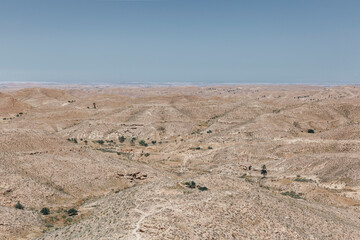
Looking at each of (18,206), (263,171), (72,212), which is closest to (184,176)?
(263,171)

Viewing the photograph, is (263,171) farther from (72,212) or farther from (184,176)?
(72,212)

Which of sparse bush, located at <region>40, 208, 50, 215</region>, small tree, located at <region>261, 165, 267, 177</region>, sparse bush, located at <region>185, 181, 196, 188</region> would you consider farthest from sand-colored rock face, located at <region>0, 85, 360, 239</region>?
small tree, located at <region>261, 165, 267, 177</region>

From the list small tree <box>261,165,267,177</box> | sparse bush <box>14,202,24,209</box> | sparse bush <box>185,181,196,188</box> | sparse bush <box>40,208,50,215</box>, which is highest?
sparse bush <box>185,181,196,188</box>

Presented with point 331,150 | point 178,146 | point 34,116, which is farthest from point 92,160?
point 34,116

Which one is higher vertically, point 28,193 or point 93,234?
point 93,234

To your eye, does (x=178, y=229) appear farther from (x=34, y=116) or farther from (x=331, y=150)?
(x=34, y=116)

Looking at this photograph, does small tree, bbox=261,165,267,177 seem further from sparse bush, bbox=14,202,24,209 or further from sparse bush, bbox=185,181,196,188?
sparse bush, bbox=14,202,24,209

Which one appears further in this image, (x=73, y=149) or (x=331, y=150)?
(x=331, y=150)

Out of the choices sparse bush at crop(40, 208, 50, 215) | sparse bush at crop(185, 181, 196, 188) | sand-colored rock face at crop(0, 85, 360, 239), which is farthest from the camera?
sparse bush at crop(40, 208, 50, 215)

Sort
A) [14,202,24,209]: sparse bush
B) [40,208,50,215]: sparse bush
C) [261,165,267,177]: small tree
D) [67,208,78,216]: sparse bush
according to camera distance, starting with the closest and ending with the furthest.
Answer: [67,208,78,216]: sparse bush, [40,208,50,215]: sparse bush, [14,202,24,209]: sparse bush, [261,165,267,177]: small tree
